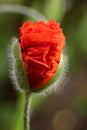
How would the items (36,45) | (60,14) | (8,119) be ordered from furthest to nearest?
(60,14) < (8,119) < (36,45)

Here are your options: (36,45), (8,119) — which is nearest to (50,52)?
(36,45)

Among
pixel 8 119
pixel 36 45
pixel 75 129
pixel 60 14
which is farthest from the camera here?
pixel 75 129

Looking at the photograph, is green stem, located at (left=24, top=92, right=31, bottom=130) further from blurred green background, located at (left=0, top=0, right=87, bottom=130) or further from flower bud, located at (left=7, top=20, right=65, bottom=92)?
blurred green background, located at (left=0, top=0, right=87, bottom=130)

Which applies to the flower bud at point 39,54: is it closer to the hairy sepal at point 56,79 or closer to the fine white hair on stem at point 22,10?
the hairy sepal at point 56,79

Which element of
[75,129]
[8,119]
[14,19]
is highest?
[14,19]

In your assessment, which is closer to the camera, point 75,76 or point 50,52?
point 50,52

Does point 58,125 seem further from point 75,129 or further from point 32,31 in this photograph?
point 32,31

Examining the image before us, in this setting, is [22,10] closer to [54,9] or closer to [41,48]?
[54,9]
